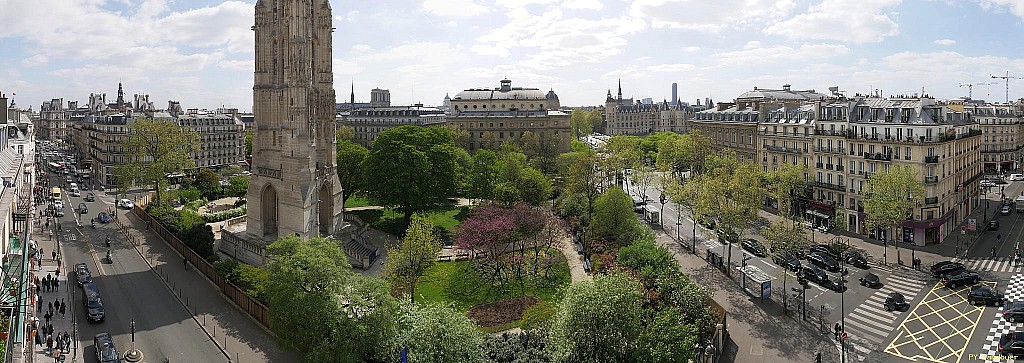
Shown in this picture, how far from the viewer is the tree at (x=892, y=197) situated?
52.2 metres

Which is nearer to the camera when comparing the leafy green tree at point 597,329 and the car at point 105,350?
the leafy green tree at point 597,329

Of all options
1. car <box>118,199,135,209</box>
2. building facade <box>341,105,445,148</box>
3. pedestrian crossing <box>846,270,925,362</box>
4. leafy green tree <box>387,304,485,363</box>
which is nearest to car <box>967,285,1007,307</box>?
pedestrian crossing <box>846,270,925,362</box>

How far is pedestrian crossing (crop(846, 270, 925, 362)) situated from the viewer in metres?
36.5

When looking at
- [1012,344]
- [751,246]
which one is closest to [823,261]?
[751,246]

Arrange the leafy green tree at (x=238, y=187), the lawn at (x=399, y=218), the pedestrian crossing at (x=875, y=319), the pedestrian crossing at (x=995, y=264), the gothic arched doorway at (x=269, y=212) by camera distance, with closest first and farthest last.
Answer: the pedestrian crossing at (x=875, y=319), the pedestrian crossing at (x=995, y=264), the gothic arched doorway at (x=269, y=212), the lawn at (x=399, y=218), the leafy green tree at (x=238, y=187)

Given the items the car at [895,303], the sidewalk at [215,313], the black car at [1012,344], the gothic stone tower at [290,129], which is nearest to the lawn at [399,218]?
the gothic stone tower at [290,129]

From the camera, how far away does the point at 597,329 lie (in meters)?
29.4

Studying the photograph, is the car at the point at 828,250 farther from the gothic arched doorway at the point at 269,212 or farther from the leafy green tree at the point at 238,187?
the leafy green tree at the point at 238,187

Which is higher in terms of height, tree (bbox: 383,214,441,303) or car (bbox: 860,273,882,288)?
tree (bbox: 383,214,441,303)

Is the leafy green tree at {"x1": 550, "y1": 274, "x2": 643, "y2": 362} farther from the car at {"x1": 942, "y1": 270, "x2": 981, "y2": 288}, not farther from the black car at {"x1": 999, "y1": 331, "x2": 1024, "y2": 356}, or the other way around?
the car at {"x1": 942, "y1": 270, "x2": 981, "y2": 288}

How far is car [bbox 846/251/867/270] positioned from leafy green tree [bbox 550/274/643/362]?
29.5 meters

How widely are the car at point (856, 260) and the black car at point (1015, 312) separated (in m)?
10.6

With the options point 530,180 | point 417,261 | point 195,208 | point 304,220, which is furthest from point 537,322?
point 195,208

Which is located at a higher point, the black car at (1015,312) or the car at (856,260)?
the car at (856,260)
